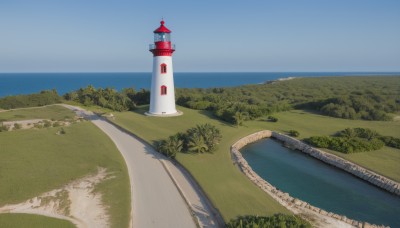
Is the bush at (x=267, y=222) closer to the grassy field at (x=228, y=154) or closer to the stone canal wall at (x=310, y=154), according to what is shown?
the grassy field at (x=228, y=154)

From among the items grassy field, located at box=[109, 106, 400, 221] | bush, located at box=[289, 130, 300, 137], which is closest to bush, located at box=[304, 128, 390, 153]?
grassy field, located at box=[109, 106, 400, 221]

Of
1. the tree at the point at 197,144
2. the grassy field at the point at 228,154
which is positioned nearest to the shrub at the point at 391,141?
the grassy field at the point at 228,154

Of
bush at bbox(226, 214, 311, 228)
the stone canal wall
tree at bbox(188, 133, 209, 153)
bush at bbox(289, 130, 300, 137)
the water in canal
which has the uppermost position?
tree at bbox(188, 133, 209, 153)

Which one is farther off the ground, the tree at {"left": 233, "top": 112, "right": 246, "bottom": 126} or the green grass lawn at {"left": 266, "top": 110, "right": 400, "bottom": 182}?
the tree at {"left": 233, "top": 112, "right": 246, "bottom": 126}

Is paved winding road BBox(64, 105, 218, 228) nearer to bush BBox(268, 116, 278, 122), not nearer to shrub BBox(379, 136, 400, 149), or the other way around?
bush BBox(268, 116, 278, 122)

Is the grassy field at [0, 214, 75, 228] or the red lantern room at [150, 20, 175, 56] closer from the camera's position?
the grassy field at [0, 214, 75, 228]

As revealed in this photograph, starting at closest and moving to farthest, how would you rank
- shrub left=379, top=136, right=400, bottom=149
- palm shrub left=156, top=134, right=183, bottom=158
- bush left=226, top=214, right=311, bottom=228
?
bush left=226, top=214, right=311, bottom=228, palm shrub left=156, top=134, right=183, bottom=158, shrub left=379, top=136, right=400, bottom=149

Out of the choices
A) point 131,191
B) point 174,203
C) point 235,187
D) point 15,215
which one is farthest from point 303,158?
point 15,215
